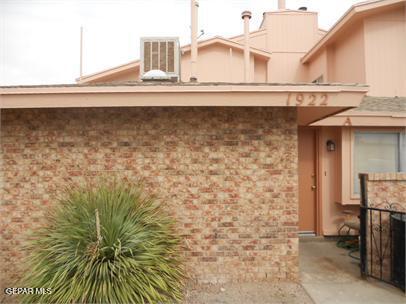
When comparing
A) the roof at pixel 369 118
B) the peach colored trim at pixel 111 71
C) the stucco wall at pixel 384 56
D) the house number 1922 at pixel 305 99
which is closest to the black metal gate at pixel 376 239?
the house number 1922 at pixel 305 99

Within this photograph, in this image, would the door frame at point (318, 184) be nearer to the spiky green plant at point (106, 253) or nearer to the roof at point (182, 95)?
the roof at point (182, 95)

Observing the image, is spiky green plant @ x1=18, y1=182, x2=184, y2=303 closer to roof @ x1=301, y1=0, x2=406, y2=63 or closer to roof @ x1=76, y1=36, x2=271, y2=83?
roof @ x1=76, y1=36, x2=271, y2=83

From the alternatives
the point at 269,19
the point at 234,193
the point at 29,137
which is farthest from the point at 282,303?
the point at 269,19

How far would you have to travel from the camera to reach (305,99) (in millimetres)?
3283

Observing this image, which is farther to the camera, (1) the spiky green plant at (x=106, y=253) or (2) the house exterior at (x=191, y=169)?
(2) the house exterior at (x=191, y=169)

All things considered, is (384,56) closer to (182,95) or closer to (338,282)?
(338,282)

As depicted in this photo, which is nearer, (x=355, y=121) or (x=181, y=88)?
(x=181, y=88)

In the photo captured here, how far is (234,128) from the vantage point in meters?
3.74

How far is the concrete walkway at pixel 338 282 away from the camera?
333cm

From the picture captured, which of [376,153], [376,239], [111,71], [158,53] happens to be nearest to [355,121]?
[376,153]

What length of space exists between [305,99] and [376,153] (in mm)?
3496

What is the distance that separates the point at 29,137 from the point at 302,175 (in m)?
5.48

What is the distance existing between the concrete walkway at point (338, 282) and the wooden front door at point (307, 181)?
108 cm

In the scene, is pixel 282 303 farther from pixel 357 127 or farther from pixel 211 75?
pixel 211 75
